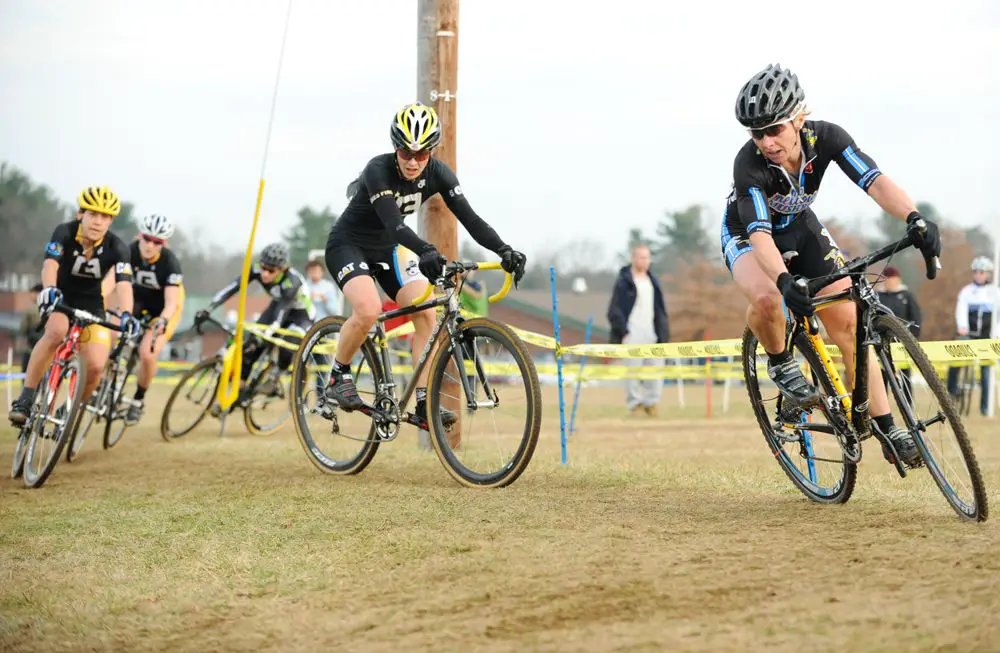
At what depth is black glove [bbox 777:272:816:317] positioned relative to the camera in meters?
5.46

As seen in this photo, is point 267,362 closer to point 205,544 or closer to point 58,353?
point 58,353

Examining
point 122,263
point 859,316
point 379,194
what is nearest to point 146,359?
point 122,263

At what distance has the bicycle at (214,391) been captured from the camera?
1274 centimetres

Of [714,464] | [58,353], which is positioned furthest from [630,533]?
[58,353]

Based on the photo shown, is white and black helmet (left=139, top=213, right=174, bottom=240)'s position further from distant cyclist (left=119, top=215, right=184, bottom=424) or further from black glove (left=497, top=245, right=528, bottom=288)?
black glove (left=497, top=245, right=528, bottom=288)

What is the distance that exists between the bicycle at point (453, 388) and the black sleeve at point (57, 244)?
2452 millimetres

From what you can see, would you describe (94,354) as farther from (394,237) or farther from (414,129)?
(414,129)

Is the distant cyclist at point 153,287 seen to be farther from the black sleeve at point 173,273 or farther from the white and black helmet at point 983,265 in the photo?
the white and black helmet at point 983,265

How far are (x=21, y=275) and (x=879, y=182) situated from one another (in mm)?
78300

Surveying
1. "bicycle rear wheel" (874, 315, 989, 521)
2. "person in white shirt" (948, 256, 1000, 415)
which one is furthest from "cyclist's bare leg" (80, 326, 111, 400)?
"person in white shirt" (948, 256, 1000, 415)

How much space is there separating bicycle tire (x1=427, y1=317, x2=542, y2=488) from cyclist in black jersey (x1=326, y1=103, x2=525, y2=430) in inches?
5.8

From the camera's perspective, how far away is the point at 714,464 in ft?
30.1

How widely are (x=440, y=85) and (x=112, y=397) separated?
4152 mm

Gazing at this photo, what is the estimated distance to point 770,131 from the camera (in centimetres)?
571
